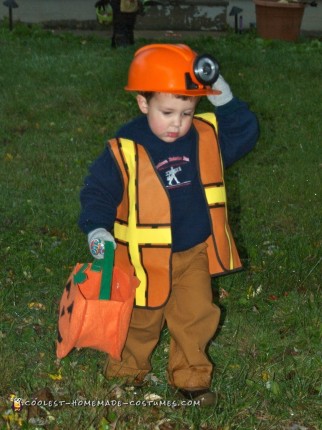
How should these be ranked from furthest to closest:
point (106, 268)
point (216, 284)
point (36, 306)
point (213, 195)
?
point (216, 284) → point (36, 306) → point (213, 195) → point (106, 268)

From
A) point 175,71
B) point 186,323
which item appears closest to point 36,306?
point 186,323

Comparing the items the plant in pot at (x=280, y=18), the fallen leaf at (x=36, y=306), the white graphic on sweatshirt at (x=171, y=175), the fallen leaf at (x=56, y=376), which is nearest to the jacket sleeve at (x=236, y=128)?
the white graphic on sweatshirt at (x=171, y=175)

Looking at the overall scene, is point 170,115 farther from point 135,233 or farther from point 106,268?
point 106,268

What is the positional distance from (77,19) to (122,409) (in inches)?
499

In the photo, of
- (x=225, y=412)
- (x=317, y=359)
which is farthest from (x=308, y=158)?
(x=225, y=412)

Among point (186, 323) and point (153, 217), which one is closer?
point (153, 217)

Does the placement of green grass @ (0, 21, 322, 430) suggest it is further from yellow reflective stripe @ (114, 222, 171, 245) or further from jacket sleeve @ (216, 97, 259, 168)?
jacket sleeve @ (216, 97, 259, 168)

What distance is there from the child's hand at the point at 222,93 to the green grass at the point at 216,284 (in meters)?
1.54

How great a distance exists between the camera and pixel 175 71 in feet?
16.0

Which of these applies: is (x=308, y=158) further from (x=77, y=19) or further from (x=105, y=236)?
(x=77, y=19)

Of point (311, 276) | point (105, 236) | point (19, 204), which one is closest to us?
point (105, 236)

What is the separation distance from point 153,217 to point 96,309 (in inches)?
21.6

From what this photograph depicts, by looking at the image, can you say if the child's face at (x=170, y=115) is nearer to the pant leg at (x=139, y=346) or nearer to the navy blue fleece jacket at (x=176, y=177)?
the navy blue fleece jacket at (x=176, y=177)

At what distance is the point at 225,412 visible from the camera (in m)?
5.23
